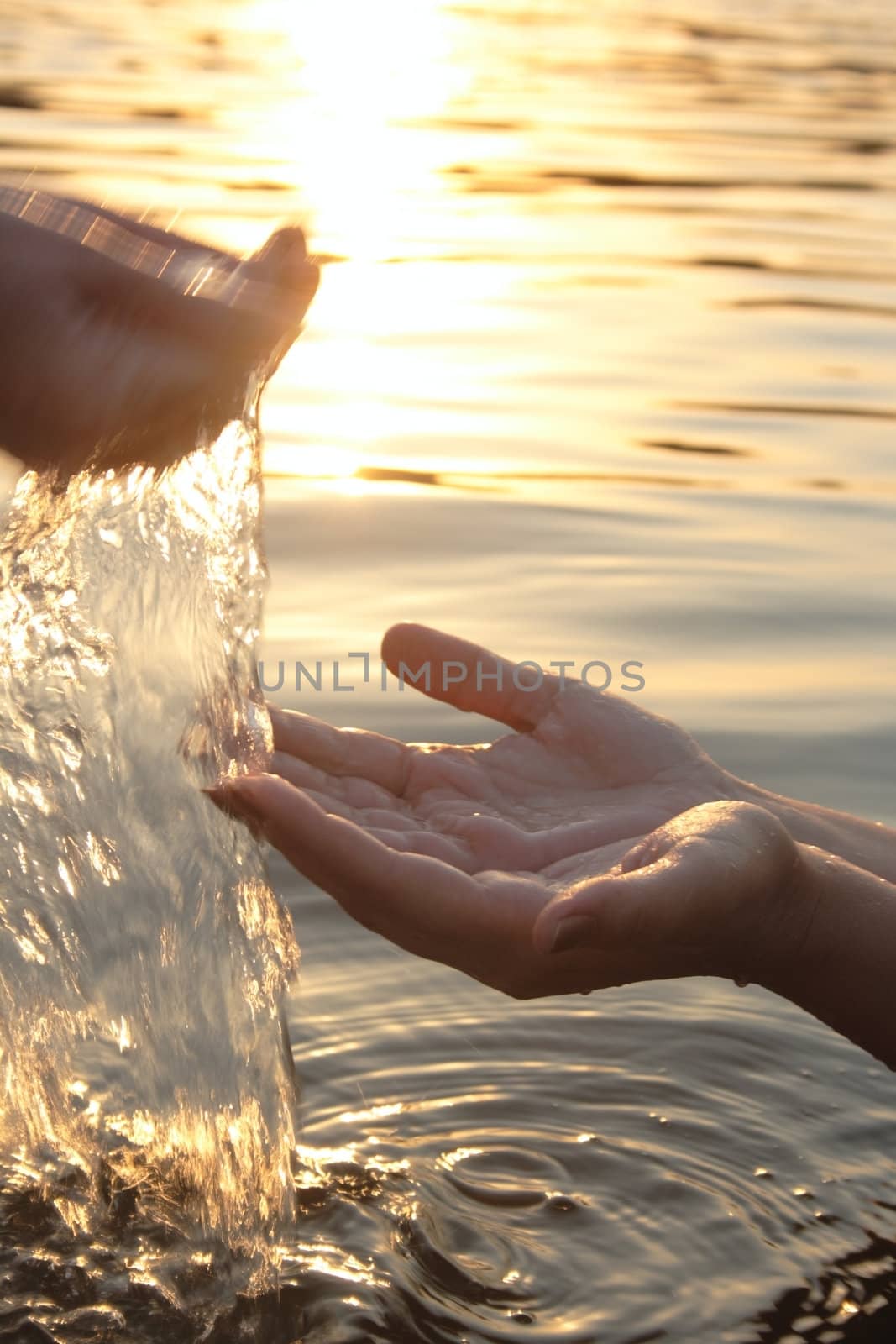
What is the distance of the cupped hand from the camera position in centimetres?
226

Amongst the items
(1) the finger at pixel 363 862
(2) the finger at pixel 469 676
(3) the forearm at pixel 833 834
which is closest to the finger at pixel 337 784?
(2) the finger at pixel 469 676

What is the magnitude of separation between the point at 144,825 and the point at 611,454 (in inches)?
162

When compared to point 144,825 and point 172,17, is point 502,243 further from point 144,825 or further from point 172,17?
point 172,17

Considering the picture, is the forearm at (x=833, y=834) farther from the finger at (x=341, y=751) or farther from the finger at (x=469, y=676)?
the finger at (x=341, y=751)

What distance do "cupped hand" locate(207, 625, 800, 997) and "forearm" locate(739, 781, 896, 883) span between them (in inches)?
5.1

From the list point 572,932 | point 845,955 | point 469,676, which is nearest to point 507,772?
point 469,676

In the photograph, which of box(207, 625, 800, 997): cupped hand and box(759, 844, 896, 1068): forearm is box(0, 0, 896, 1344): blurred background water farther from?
box(207, 625, 800, 997): cupped hand

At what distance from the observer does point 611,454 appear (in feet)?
22.2

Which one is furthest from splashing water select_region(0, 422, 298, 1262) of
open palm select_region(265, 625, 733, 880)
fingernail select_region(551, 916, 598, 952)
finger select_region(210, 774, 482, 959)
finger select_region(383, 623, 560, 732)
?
fingernail select_region(551, 916, 598, 952)

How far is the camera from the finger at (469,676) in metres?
3.26

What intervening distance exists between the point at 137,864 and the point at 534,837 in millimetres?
669

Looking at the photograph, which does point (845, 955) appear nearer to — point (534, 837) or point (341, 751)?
point (534, 837)

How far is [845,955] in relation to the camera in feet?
8.92

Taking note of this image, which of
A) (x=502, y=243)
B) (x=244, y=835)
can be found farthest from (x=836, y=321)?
(x=244, y=835)
